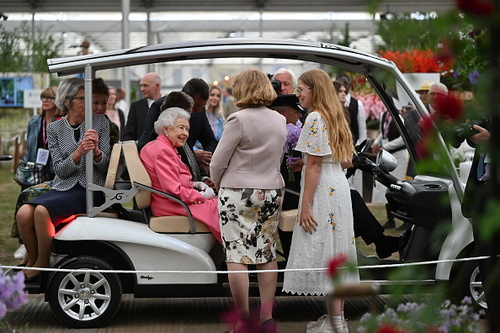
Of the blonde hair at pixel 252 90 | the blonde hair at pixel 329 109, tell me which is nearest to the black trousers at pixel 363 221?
the blonde hair at pixel 329 109

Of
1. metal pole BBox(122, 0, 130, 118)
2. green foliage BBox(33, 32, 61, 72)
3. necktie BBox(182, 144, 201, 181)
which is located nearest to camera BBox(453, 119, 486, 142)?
necktie BBox(182, 144, 201, 181)

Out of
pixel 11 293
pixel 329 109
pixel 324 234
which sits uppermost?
pixel 329 109

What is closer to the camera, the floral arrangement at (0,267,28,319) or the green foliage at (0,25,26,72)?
the floral arrangement at (0,267,28,319)

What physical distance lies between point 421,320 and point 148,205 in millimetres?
4121

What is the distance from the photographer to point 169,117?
6.57m

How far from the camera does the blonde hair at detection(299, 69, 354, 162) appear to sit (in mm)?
5941

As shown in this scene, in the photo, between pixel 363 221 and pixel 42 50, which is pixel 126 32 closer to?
pixel 42 50

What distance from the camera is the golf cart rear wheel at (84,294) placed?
626 centimetres

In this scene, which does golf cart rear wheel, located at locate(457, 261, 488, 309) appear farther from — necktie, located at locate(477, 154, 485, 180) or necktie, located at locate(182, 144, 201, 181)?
necktie, located at locate(182, 144, 201, 181)

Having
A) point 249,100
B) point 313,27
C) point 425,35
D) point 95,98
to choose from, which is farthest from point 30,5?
point 425,35

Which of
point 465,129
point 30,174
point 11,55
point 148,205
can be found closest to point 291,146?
point 148,205

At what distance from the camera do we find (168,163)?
253 inches

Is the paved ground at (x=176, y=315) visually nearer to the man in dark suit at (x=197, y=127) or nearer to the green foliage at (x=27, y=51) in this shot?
the man in dark suit at (x=197, y=127)

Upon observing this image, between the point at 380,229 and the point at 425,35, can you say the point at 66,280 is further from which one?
the point at 425,35
